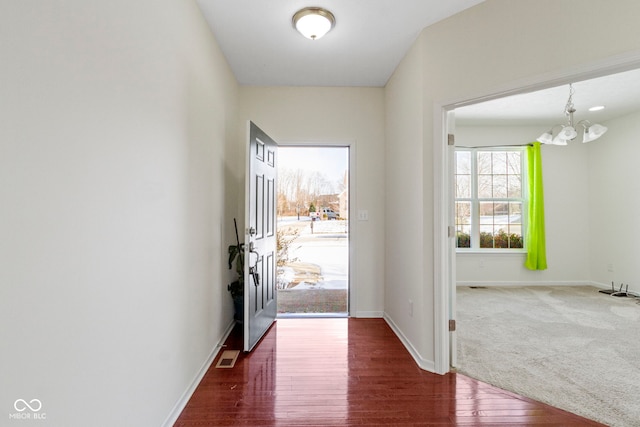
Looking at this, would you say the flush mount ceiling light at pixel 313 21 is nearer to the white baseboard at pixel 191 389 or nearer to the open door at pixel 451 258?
the open door at pixel 451 258

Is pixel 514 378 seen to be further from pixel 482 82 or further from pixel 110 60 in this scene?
pixel 110 60

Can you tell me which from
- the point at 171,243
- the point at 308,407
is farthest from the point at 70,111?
the point at 308,407

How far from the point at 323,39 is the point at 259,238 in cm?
194

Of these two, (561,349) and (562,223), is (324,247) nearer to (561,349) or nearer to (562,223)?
(561,349)

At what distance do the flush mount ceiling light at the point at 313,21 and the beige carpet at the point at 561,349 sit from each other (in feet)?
9.70

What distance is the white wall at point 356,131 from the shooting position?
Result: 3525 millimetres

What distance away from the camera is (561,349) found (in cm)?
268

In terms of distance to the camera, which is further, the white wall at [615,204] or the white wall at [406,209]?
the white wall at [615,204]

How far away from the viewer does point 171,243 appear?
5.69 feet

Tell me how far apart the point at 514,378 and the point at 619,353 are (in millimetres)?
1263

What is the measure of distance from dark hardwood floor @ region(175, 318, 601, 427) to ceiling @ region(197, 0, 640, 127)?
2800 mm

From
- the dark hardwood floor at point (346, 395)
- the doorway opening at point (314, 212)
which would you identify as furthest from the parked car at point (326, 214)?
the dark hardwood floor at point (346, 395)

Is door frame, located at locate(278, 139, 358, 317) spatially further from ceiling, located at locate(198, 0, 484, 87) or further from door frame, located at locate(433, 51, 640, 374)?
door frame, located at locate(433, 51, 640, 374)

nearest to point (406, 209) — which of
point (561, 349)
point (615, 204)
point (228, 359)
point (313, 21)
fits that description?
point (313, 21)
